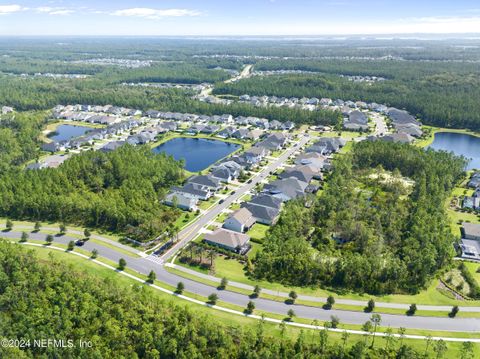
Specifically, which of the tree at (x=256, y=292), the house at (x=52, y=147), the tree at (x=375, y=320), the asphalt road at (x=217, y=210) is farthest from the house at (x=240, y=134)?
the tree at (x=375, y=320)

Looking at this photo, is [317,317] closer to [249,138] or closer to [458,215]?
[458,215]

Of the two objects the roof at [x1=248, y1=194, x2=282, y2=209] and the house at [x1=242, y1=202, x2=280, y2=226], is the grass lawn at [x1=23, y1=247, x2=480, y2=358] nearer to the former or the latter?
the house at [x1=242, y1=202, x2=280, y2=226]

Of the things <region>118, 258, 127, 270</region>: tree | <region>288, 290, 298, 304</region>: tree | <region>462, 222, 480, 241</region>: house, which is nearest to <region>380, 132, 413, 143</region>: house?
<region>462, 222, 480, 241</region>: house

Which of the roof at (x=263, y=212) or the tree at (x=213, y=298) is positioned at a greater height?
the roof at (x=263, y=212)

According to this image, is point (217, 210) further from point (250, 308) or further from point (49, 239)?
point (49, 239)

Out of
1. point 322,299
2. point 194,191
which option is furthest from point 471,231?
point 194,191

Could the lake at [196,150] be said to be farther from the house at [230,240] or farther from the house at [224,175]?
the house at [230,240]

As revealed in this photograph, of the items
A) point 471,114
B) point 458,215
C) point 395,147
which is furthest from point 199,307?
point 471,114
